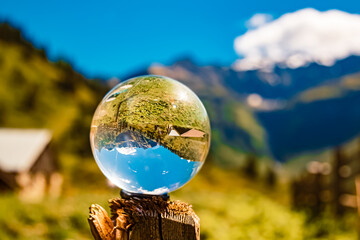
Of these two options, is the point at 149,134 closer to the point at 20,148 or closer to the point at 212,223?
the point at 212,223

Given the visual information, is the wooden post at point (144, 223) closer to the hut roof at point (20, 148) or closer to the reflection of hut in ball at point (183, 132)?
the reflection of hut in ball at point (183, 132)

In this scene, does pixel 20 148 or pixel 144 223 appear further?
pixel 20 148

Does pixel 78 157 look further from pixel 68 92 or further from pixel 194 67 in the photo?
pixel 194 67

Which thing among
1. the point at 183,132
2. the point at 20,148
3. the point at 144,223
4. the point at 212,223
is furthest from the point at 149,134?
the point at 20,148

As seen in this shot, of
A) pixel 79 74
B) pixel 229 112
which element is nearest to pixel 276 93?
pixel 229 112

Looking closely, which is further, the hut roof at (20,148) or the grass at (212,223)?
the hut roof at (20,148)

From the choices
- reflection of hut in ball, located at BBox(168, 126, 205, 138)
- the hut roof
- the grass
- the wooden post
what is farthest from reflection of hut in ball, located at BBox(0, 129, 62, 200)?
reflection of hut in ball, located at BBox(168, 126, 205, 138)

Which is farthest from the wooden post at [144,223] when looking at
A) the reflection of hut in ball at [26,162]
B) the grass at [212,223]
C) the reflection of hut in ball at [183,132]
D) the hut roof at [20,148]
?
the hut roof at [20,148]
